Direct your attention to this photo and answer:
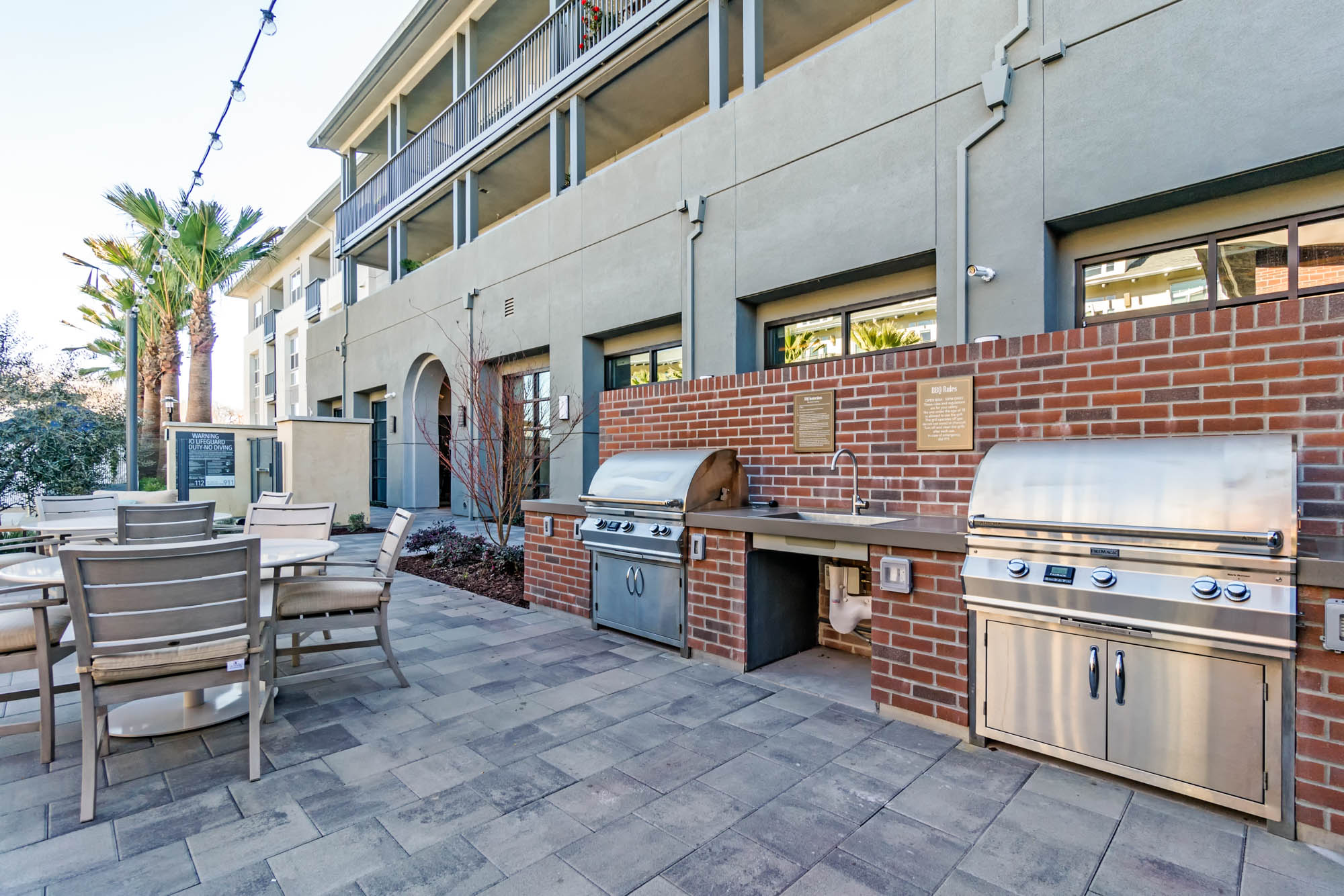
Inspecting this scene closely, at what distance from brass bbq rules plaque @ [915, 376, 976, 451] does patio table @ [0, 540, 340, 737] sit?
349cm

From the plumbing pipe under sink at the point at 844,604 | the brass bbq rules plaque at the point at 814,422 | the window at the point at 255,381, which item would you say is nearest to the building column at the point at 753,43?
the brass bbq rules plaque at the point at 814,422

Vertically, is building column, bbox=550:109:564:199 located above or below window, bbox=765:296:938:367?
above

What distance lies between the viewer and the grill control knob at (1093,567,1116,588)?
245 centimetres

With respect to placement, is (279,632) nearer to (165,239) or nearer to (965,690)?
(965,690)

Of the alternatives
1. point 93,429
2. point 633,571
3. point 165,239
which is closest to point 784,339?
point 633,571

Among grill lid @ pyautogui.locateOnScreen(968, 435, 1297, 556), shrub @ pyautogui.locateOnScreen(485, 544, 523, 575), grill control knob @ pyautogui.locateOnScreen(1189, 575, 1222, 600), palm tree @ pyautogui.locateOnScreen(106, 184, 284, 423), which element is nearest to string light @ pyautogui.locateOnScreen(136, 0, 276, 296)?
palm tree @ pyautogui.locateOnScreen(106, 184, 284, 423)

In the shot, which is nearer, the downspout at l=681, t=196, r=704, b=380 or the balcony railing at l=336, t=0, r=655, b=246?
the downspout at l=681, t=196, r=704, b=380

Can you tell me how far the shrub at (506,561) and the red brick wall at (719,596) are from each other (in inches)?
128

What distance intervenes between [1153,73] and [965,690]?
4381mm

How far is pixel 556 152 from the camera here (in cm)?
961

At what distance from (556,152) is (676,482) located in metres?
7.36

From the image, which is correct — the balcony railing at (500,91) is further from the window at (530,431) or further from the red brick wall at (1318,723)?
the red brick wall at (1318,723)

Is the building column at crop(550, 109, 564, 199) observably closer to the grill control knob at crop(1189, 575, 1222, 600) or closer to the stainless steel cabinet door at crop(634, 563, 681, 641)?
the stainless steel cabinet door at crop(634, 563, 681, 641)

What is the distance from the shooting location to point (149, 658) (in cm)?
252
